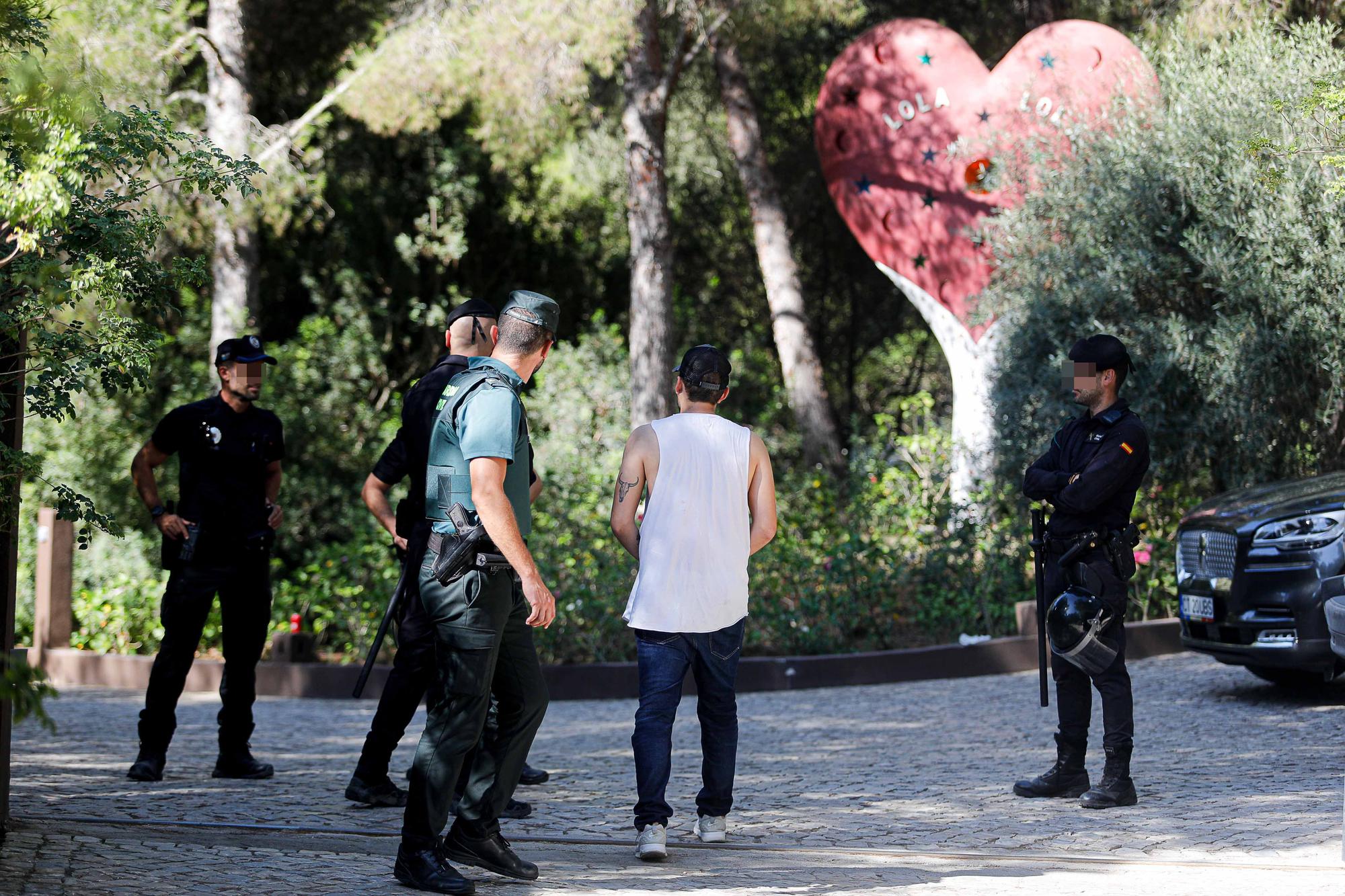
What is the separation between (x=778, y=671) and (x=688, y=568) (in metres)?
4.64

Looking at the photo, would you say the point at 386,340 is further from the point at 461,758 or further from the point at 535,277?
the point at 461,758

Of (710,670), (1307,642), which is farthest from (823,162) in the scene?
(710,670)

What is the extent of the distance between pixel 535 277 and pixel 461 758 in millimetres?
15220

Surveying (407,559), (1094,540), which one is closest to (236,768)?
(407,559)

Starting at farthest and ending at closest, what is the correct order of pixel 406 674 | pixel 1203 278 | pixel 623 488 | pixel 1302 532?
pixel 1203 278
pixel 1302 532
pixel 406 674
pixel 623 488

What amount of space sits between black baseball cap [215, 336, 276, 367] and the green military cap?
2.12 metres

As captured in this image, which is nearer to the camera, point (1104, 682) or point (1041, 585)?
point (1104, 682)

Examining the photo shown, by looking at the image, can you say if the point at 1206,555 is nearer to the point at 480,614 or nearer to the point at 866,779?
the point at 866,779

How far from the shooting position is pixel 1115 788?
18.1 feet

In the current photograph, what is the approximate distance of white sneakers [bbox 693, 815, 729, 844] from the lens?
5.09 meters

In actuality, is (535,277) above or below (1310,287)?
above

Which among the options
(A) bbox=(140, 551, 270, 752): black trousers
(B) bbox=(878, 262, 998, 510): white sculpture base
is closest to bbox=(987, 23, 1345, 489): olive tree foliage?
(B) bbox=(878, 262, 998, 510): white sculpture base

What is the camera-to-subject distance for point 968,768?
646 cm

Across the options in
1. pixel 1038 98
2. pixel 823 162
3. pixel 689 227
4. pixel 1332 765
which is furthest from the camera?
pixel 689 227
